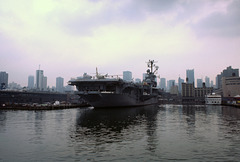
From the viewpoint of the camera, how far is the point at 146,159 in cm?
1130

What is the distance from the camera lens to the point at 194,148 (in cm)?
1366

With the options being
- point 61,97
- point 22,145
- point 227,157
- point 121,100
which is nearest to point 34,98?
point 61,97

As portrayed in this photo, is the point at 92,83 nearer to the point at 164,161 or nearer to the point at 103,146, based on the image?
the point at 103,146

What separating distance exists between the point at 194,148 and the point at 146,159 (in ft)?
15.0

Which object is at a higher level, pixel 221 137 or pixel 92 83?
pixel 92 83

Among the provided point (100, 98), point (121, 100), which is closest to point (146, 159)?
point (100, 98)

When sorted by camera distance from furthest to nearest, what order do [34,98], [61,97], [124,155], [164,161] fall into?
1. [61,97]
2. [34,98]
3. [124,155]
4. [164,161]

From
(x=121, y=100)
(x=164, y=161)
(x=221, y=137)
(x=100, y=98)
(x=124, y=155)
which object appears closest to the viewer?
(x=164, y=161)

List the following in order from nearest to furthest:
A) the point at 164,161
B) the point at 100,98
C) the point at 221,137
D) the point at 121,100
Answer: the point at 164,161 < the point at 221,137 < the point at 100,98 < the point at 121,100

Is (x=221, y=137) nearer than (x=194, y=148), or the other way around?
(x=194, y=148)

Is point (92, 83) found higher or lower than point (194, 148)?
higher

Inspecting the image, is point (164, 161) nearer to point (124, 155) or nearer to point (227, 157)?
point (124, 155)

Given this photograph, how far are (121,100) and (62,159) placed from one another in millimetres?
45847

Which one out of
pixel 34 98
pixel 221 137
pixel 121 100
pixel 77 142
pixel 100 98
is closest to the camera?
pixel 77 142
